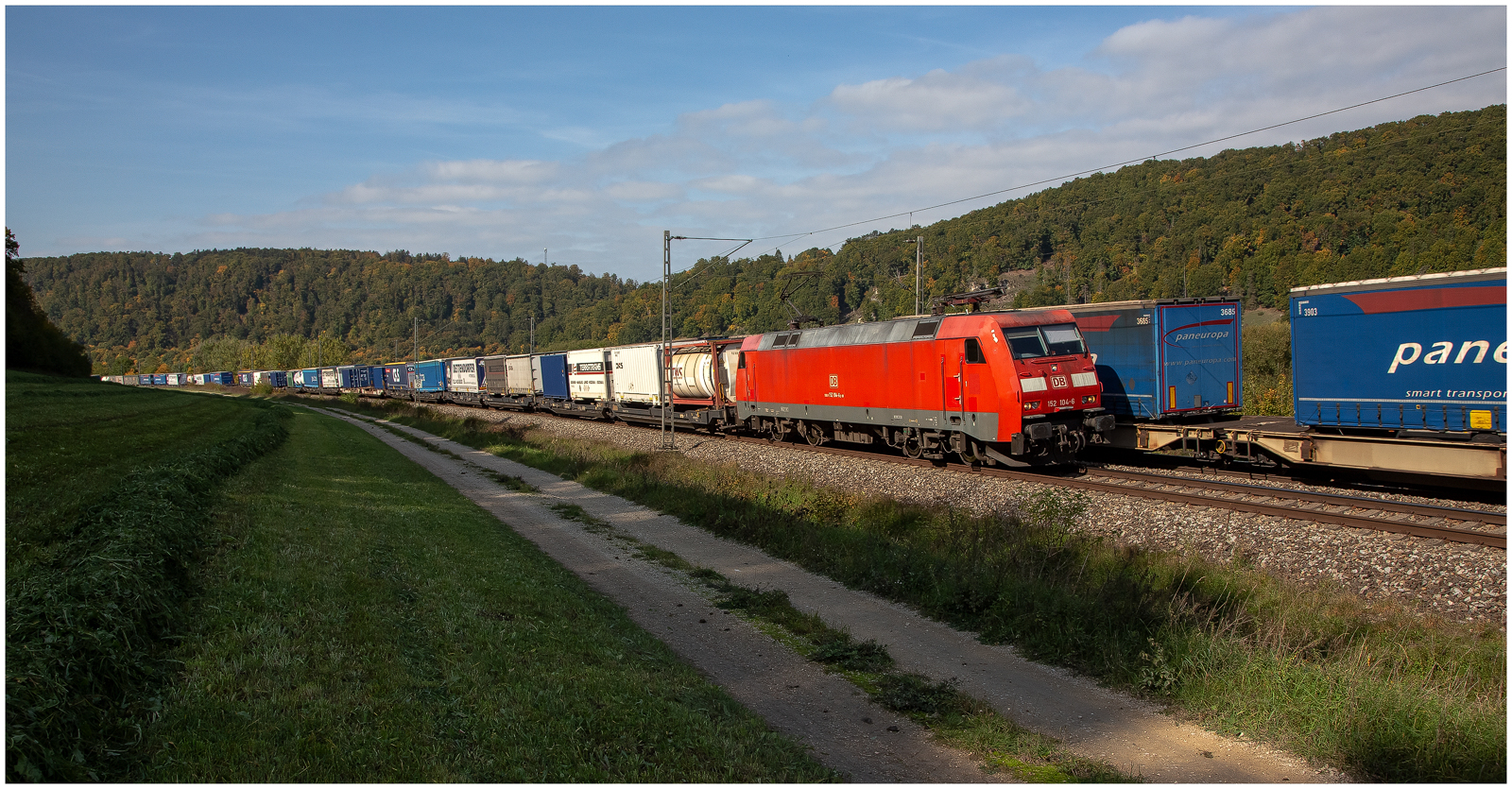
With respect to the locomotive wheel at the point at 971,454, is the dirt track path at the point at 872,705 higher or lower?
lower

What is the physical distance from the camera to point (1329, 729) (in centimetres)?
630

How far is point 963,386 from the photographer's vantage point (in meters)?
19.5

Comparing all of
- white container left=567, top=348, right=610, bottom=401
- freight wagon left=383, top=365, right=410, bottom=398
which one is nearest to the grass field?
white container left=567, top=348, right=610, bottom=401

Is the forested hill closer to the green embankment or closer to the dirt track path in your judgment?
the dirt track path

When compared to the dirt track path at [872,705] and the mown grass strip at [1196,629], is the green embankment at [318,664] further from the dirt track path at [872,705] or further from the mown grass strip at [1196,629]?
the mown grass strip at [1196,629]

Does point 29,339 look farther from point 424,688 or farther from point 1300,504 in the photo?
point 1300,504

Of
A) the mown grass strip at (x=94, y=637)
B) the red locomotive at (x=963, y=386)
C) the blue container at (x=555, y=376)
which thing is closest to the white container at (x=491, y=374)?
the blue container at (x=555, y=376)

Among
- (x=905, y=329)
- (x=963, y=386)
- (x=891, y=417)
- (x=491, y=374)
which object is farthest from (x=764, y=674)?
(x=491, y=374)

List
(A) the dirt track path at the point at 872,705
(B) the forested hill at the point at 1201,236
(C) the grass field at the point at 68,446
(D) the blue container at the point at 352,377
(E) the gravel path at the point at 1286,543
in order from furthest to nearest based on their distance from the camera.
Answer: (D) the blue container at the point at 352,377 < (B) the forested hill at the point at 1201,236 < (C) the grass field at the point at 68,446 < (E) the gravel path at the point at 1286,543 < (A) the dirt track path at the point at 872,705

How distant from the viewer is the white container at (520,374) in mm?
52656

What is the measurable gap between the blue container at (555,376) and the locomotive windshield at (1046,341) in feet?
107

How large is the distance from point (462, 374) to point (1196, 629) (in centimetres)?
6438

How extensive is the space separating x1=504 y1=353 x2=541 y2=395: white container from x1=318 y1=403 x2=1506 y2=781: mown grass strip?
3911 centimetres

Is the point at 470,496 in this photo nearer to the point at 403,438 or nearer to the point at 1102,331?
the point at 1102,331
